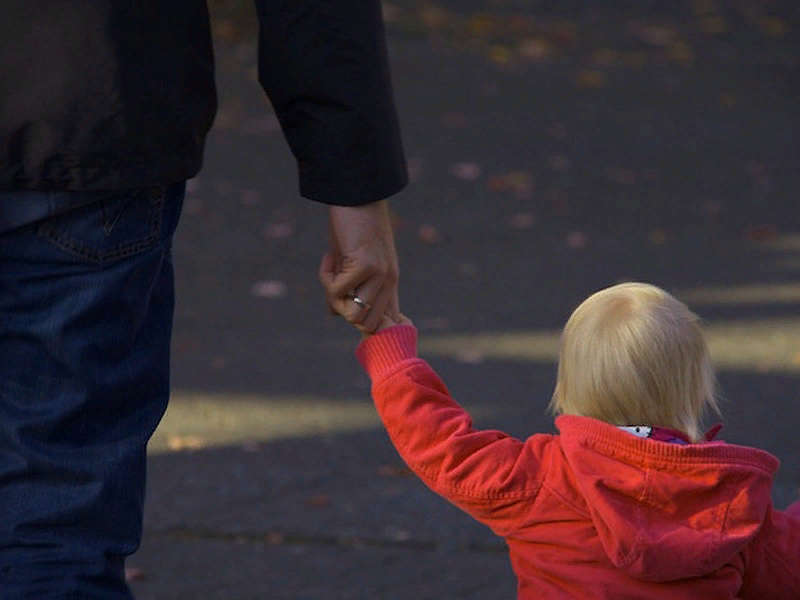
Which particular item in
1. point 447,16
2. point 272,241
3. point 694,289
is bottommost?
point 447,16

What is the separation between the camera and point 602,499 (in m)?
2.25

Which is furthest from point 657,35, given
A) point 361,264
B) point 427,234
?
point 361,264

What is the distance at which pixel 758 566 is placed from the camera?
2.46 metres

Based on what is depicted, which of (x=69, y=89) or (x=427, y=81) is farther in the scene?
(x=427, y=81)

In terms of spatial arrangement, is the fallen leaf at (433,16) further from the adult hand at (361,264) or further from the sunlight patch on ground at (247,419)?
the adult hand at (361,264)

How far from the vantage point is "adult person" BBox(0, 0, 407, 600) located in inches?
82.2

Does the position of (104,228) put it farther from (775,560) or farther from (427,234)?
(427,234)

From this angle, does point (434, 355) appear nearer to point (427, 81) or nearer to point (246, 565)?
point (246, 565)

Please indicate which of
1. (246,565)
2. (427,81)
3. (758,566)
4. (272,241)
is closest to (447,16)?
(427,81)

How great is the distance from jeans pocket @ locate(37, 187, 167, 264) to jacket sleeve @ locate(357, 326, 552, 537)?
49 centimetres

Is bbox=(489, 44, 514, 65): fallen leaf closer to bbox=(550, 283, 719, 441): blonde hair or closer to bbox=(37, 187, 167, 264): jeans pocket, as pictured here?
bbox=(550, 283, 719, 441): blonde hair

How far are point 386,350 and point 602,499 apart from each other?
1.49 feet

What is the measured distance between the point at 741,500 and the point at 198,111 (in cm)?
100

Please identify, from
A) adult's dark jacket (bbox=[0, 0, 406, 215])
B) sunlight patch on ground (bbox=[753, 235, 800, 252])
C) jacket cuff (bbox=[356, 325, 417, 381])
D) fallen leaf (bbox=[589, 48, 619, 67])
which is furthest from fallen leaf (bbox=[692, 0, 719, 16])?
adult's dark jacket (bbox=[0, 0, 406, 215])
